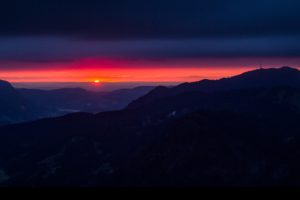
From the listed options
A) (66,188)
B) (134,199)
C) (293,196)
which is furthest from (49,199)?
(293,196)

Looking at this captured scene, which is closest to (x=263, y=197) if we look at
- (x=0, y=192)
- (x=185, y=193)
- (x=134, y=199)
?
(x=185, y=193)

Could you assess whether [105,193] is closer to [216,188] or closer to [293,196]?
[216,188]

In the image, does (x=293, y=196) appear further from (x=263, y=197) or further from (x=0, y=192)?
(x=0, y=192)

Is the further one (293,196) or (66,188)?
(66,188)

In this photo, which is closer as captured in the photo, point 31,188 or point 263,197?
point 263,197

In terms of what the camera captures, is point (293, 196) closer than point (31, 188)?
Yes

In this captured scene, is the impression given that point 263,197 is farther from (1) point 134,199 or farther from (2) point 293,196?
(1) point 134,199

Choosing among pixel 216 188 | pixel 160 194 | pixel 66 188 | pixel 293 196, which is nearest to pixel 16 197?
pixel 66 188
